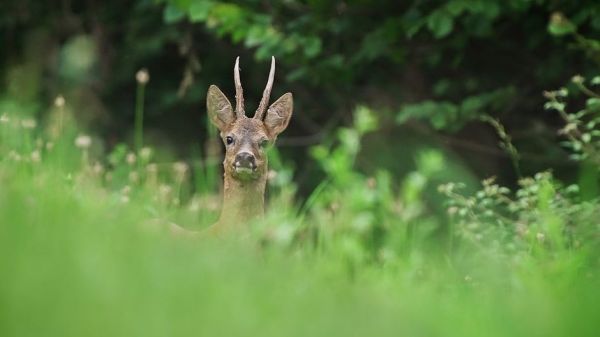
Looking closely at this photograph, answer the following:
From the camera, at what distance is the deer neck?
5621 millimetres

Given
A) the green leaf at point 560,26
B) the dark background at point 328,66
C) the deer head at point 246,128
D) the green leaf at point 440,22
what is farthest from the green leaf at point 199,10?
the green leaf at point 560,26

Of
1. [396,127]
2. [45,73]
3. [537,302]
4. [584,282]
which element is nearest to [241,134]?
[584,282]

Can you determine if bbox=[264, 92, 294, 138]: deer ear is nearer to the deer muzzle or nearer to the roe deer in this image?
the roe deer

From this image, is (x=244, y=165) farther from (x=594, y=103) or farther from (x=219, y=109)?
(x=594, y=103)

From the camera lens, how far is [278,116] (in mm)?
6148

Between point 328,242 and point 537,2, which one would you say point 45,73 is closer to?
point 537,2

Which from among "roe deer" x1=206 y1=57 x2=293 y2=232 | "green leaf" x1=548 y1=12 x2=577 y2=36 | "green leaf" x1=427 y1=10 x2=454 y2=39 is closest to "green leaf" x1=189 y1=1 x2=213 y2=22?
"green leaf" x1=427 y1=10 x2=454 y2=39

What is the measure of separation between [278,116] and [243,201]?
62cm

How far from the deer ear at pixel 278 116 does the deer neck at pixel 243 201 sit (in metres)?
0.34

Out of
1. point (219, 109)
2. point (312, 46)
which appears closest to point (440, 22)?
point (312, 46)

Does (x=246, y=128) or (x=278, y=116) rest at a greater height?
(x=278, y=116)

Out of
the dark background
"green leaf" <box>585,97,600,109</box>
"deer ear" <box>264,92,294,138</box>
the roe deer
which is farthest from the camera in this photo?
the dark background

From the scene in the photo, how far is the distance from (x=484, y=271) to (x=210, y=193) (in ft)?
9.37

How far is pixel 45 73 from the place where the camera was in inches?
420
